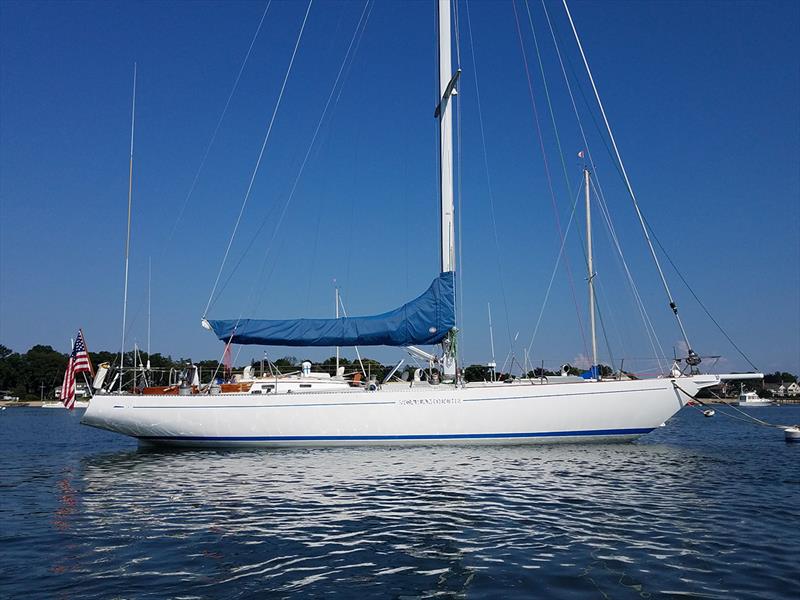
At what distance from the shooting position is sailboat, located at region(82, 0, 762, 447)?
702 inches

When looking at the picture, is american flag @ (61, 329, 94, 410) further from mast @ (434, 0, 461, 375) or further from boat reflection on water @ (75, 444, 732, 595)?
mast @ (434, 0, 461, 375)

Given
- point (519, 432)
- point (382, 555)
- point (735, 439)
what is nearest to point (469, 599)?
point (382, 555)

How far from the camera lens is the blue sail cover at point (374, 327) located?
1927 centimetres

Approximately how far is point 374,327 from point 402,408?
283 cm

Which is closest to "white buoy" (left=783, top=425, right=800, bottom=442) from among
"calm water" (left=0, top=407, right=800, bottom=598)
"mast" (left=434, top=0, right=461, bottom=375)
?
"calm water" (left=0, top=407, right=800, bottom=598)

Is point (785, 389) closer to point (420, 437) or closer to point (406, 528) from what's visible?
point (420, 437)

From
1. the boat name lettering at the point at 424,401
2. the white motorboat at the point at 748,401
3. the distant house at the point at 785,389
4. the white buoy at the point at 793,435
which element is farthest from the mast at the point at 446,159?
the distant house at the point at 785,389

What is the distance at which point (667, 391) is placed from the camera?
60.1 feet

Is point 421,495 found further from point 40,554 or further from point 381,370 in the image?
point 381,370

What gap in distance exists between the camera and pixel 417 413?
17.9 meters

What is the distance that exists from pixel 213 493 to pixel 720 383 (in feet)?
50.9

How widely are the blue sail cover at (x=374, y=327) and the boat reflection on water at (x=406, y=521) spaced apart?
14.4ft

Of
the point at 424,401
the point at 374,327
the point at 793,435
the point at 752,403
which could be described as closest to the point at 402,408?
the point at 424,401

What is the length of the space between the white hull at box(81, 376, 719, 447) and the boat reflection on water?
6.34 feet
